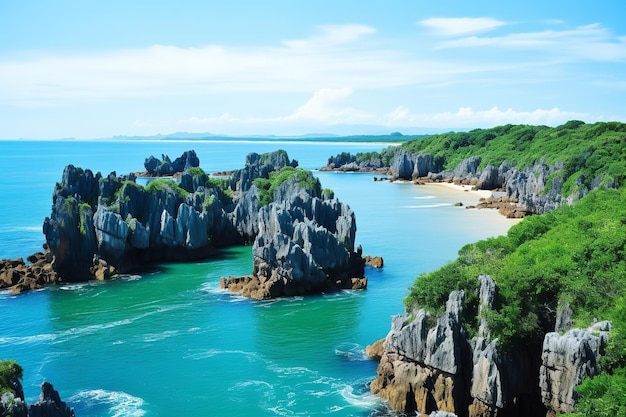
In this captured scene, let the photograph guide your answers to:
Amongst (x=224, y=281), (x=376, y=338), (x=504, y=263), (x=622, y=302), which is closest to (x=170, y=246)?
(x=224, y=281)

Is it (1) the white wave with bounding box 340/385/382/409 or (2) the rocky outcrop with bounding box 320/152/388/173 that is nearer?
(1) the white wave with bounding box 340/385/382/409

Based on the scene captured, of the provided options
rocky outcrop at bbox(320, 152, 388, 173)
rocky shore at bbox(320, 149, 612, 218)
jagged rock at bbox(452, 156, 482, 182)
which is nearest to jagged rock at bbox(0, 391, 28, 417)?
rocky shore at bbox(320, 149, 612, 218)

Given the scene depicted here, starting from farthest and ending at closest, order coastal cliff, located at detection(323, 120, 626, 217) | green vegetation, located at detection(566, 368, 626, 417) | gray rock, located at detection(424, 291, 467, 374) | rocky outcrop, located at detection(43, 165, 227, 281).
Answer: coastal cliff, located at detection(323, 120, 626, 217) → rocky outcrop, located at detection(43, 165, 227, 281) → gray rock, located at detection(424, 291, 467, 374) → green vegetation, located at detection(566, 368, 626, 417)

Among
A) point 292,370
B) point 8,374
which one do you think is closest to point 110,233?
point 292,370

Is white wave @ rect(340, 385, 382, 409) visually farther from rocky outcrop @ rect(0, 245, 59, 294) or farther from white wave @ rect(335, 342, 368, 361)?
rocky outcrop @ rect(0, 245, 59, 294)

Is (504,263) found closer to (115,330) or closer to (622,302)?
(622,302)

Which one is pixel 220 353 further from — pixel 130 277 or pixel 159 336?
pixel 130 277
